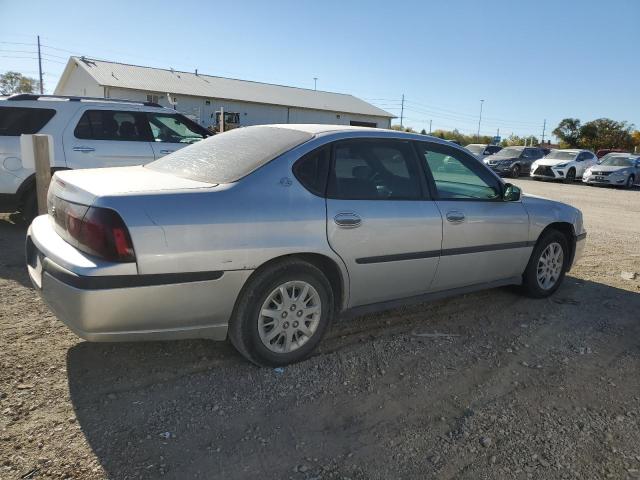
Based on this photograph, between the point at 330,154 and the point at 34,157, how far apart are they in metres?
3.39

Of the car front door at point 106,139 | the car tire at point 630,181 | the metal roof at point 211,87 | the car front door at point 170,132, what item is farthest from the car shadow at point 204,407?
the metal roof at point 211,87

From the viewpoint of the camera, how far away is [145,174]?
12.2 feet

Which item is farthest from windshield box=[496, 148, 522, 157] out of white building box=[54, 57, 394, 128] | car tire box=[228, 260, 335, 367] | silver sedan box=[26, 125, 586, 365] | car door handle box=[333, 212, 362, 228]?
car tire box=[228, 260, 335, 367]

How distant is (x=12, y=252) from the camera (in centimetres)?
610

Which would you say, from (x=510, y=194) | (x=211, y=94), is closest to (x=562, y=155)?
(x=510, y=194)

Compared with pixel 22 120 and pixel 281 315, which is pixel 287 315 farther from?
pixel 22 120

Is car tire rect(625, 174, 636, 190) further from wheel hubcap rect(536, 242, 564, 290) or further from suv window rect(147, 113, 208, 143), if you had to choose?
suv window rect(147, 113, 208, 143)

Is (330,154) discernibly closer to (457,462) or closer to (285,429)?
(285,429)

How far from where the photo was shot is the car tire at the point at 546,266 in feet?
16.9

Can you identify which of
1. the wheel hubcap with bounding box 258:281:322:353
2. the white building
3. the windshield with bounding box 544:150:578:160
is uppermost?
the white building

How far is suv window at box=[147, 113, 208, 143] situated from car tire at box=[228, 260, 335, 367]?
4967mm

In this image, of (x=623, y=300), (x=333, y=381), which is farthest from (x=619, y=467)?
(x=623, y=300)

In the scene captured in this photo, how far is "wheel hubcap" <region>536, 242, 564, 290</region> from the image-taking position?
5.25 m

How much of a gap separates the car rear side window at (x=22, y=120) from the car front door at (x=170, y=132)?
1.32 m
